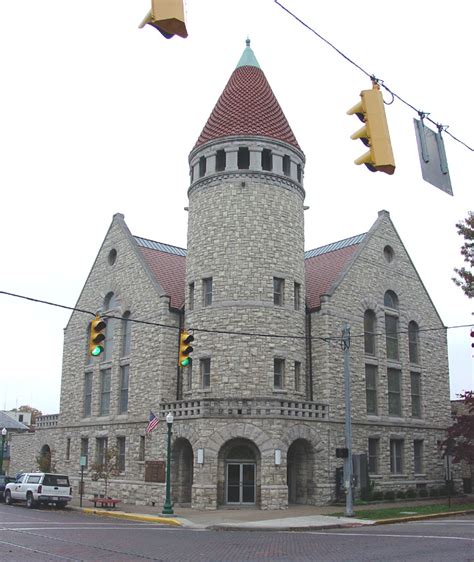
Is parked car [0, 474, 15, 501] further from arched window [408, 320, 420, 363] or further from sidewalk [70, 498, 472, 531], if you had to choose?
arched window [408, 320, 420, 363]

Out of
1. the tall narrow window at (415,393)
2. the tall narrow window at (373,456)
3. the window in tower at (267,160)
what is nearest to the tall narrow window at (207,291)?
the window in tower at (267,160)

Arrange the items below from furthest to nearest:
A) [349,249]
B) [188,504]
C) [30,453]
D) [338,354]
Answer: [30,453] → [349,249] → [338,354] → [188,504]

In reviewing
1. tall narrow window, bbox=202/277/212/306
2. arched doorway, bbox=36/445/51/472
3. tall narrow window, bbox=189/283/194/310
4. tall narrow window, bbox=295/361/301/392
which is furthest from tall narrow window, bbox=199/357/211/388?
arched doorway, bbox=36/445/51/472

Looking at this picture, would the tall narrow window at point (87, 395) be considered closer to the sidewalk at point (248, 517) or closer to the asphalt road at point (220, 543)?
the sidewalk at point (248, 517)

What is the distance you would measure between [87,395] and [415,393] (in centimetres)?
1926

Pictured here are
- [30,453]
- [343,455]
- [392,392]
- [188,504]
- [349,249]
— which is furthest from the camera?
[30,453]

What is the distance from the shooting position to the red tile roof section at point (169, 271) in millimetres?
37312

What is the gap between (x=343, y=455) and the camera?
27.2 meters

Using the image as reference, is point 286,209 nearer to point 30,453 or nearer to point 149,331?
point 149,331

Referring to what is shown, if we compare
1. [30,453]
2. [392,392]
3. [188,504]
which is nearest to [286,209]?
[392,392]

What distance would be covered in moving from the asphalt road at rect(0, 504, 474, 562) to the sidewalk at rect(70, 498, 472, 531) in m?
1.08

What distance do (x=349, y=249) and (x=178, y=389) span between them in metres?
13.7

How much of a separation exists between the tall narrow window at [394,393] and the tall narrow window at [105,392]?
51.6 feet

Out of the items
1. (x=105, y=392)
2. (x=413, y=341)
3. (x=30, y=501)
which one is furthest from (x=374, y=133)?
(x=105, y=392)
